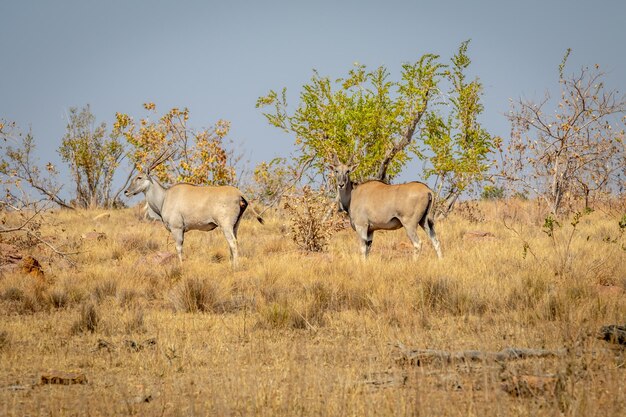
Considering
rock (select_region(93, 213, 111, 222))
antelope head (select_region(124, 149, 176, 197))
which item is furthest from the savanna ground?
rock (select_region(93, 213, 111, 222))

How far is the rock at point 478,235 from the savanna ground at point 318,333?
1.10 meters

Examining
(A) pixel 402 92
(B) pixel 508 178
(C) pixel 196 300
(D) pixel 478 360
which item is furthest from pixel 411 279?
(A) pixel 402 92

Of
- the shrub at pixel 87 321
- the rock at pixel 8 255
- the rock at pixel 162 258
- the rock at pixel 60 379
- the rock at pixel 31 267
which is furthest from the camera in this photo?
the rock at pixel 162 258

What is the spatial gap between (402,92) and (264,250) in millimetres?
8407

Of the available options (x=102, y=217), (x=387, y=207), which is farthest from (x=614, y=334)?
(x=102, y=217)

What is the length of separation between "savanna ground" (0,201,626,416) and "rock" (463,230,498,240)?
3.59 feet

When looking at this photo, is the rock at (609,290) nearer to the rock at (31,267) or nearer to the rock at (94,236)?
the rock at (31,267)

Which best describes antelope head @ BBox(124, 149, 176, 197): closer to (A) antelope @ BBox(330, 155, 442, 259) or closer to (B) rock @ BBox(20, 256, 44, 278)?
(B) rock @ BBox(20, 256, 44, 278)

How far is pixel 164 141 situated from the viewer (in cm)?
2736

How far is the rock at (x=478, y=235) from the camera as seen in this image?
1847 cm

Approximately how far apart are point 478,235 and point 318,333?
407 inches

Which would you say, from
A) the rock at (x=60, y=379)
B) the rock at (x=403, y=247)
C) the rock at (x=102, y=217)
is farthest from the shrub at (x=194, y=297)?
the rock at (x=102, y=217)

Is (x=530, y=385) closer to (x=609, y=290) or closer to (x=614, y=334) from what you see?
(x=614, y=334)

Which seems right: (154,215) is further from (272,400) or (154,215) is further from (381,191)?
Result: (272,400)
